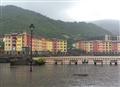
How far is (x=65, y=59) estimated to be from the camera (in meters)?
178

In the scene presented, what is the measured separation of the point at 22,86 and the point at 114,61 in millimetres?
140970

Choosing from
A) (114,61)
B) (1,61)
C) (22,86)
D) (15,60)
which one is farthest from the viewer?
(114,61)

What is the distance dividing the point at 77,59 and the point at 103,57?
12.3m

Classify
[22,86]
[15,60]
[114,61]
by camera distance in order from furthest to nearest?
[114,61], [15,60], [22,86]

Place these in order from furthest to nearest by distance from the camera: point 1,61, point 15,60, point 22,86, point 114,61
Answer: point 114,61, point 1,61, point 15,60, point 22,86

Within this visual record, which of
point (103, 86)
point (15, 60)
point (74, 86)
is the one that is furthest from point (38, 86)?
point (15, 60)

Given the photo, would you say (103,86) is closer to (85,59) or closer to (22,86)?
(22,86)

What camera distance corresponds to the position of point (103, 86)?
114ft

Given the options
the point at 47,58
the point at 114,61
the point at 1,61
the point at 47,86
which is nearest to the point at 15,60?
the point at 1,61

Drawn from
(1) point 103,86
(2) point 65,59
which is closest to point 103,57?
(2) point 65,59

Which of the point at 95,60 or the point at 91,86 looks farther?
the point at 95,60

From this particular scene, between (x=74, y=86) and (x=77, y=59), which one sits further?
(x=77, y=59)

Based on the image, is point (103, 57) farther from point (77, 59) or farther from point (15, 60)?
point (15, 60)

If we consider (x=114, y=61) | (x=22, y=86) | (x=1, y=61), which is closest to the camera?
(x=22, y=86)
